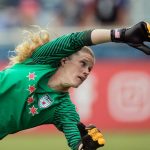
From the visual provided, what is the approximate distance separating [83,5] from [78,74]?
9.36 metres

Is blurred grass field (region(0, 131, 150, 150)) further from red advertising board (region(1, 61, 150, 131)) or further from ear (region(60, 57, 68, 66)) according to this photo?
ear (region(60, 57, 68, 66))

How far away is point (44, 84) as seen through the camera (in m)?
8.79

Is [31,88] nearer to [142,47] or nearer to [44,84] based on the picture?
[44,84]

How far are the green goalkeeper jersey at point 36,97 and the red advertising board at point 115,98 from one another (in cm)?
724

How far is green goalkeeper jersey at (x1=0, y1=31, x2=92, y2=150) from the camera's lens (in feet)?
28.4

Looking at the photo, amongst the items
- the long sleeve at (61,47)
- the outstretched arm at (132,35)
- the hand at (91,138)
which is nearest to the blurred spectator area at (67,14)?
the long sleeve at (61,47)

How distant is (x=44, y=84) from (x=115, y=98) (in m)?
7.50

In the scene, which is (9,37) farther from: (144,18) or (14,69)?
(14,69)

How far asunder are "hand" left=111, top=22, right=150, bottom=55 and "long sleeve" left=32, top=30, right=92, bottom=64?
15.2 inches

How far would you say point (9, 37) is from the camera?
17.4 meters

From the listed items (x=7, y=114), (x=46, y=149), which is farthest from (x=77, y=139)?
(x=46, y=149)

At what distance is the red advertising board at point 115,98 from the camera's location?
16.1 meters

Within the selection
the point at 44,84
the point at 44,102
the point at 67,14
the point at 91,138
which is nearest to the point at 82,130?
the point at 91,138

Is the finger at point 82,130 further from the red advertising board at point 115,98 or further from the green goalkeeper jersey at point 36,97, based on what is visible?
the red advertising board at point 115,98
